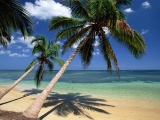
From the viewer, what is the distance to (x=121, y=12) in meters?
6.93

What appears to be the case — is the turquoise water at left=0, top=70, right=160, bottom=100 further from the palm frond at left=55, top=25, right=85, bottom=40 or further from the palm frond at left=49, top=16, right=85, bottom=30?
the palm frond at left=49, top=16, right=85, bottom=30

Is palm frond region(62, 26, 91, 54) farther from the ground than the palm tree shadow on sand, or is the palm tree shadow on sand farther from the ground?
palm frond region(62, 26, 91, 54)

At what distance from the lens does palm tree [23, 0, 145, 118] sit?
593cm

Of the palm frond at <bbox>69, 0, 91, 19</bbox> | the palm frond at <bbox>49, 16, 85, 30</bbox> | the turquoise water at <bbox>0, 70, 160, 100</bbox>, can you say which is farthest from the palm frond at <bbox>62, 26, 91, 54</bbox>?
the turquoise water at <bbox>0, 70, 160, 100</bbox>

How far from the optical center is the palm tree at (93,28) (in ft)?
19.5

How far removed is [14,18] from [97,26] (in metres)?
3.73

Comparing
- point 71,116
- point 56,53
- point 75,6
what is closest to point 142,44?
point 75,6

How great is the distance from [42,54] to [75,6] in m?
6.69

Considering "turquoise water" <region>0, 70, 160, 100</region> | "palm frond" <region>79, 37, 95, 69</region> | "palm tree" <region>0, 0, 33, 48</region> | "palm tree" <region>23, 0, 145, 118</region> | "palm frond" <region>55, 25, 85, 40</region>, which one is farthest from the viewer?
"turquoise water" <region>0, 70, 160, 100</region>

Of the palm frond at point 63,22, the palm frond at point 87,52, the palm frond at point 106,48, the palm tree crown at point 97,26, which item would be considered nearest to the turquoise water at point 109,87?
the palm frond at point 87,52

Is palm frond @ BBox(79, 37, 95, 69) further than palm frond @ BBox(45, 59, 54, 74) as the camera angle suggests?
No

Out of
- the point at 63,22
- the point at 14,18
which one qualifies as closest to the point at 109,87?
the point at 63,22

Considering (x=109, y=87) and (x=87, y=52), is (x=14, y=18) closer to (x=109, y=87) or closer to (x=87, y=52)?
(x=87, y=52)

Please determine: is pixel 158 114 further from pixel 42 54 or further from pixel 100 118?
pixel 42 54
